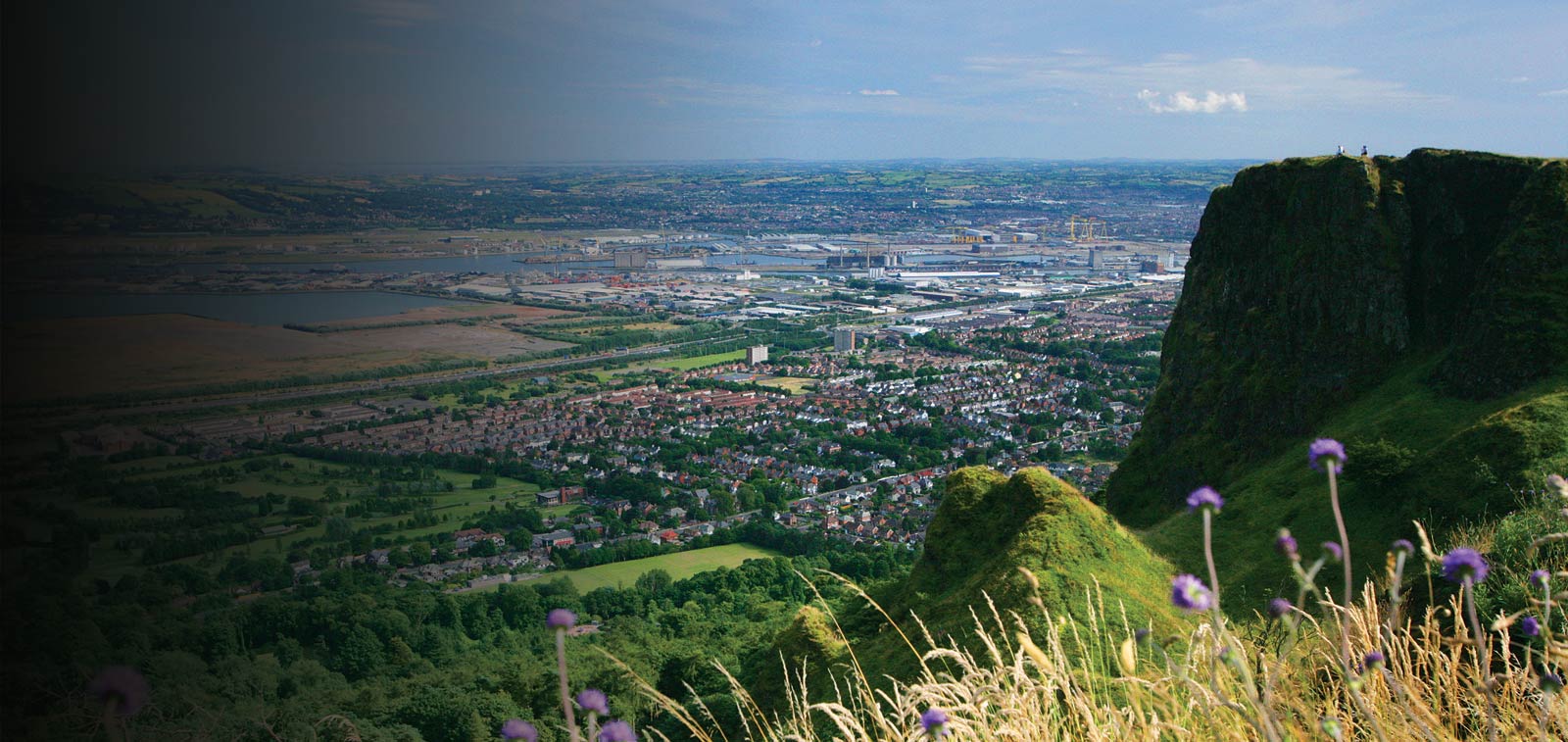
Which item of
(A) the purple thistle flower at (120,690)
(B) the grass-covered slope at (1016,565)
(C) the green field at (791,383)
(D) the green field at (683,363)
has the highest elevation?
(A) the purple thistle flower at (120,690)

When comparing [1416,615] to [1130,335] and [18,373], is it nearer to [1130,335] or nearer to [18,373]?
[18,373]

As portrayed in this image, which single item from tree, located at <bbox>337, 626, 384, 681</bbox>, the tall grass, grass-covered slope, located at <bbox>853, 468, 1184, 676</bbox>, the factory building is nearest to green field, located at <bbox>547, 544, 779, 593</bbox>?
tree, located at <bbox>337, 626, 384, 681</bbox>

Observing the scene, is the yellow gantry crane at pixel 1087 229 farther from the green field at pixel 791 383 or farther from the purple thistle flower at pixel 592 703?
the purple thistle flower at pixel 592 703

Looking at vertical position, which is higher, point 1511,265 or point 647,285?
point 1511,265

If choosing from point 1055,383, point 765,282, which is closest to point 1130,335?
point 1055,383

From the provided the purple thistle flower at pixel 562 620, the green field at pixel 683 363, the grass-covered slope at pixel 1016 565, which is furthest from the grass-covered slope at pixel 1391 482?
the green field at pixel 683 363

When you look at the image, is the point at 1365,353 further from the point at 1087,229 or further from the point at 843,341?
the point at 1087,229
